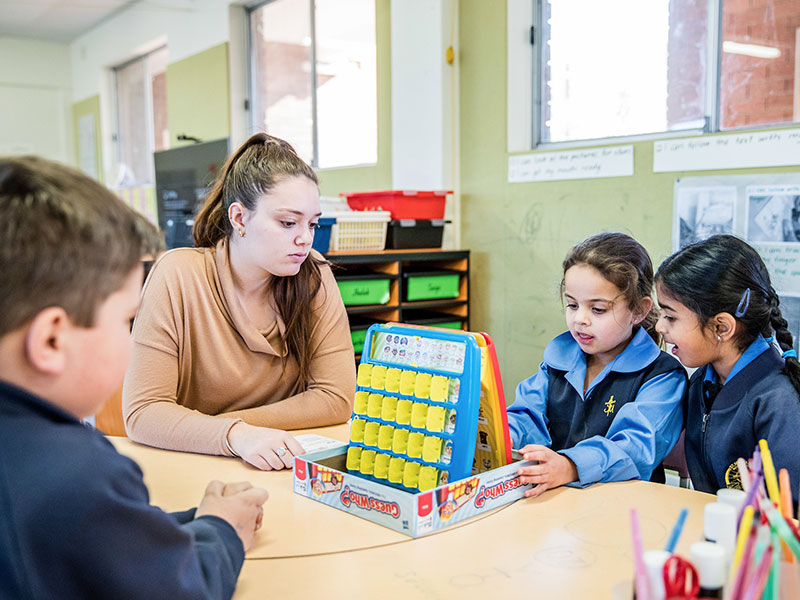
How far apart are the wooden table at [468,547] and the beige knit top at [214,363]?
0.25 metres

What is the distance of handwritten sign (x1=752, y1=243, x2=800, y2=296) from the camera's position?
223cm

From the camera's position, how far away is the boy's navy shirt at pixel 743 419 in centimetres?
118

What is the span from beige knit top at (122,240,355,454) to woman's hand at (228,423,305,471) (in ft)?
0.17

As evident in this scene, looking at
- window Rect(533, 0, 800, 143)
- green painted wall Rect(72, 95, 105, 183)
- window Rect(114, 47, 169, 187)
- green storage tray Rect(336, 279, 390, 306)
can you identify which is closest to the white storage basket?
green storage tray Rect(336, 279, 390, 306)

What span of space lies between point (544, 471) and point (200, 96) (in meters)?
4.52

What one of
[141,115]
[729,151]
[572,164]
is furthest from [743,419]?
[141,115]

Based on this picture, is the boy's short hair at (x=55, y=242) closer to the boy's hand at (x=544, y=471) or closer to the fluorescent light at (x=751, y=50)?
the boy's hand at (x=544, y=471)

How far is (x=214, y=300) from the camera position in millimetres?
1506

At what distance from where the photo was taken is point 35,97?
6.64 meters

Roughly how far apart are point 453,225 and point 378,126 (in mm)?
693

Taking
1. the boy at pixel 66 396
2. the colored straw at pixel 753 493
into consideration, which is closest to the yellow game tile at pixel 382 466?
the boy at pixel 66 396

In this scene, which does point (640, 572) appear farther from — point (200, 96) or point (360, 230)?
point (200, 96)

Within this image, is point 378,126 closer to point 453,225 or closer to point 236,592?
point 453,225

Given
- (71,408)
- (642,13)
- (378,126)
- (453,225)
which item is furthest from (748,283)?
(378,126)
